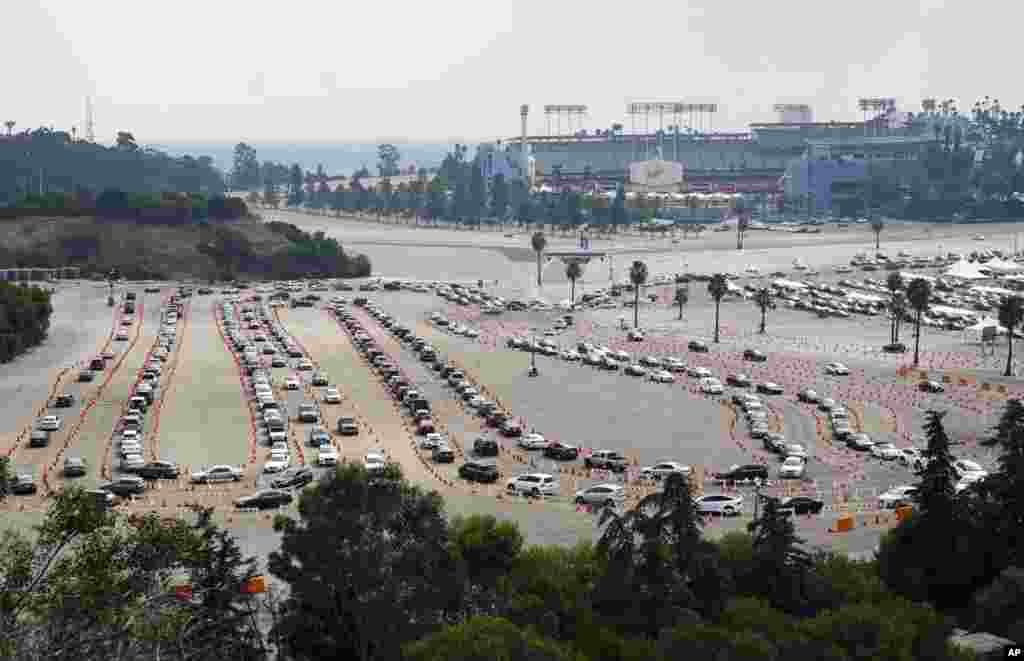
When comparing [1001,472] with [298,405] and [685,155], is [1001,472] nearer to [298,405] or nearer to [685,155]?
[298,405]

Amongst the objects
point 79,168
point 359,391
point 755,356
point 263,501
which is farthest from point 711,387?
point 79,168

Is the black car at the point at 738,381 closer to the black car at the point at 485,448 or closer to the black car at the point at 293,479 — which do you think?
the black car at the point at 485,448

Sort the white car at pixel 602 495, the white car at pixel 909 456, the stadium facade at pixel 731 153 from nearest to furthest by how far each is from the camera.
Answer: the white car at pixel 602 495
the white car at pixel 909 456
the stadium facade at pixel 731 153

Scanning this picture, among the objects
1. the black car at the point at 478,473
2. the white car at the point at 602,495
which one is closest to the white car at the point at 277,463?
the black car at the point at 478,473

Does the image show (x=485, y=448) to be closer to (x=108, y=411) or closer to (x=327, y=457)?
(x=327, y=457)

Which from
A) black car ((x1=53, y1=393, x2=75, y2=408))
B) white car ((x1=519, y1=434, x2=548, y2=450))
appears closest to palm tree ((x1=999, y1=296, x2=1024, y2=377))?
white car ((x1=519, y1=434, x2=548, y2=450))

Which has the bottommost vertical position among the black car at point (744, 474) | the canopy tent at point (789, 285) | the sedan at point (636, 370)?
the black car at point (744, 474)
